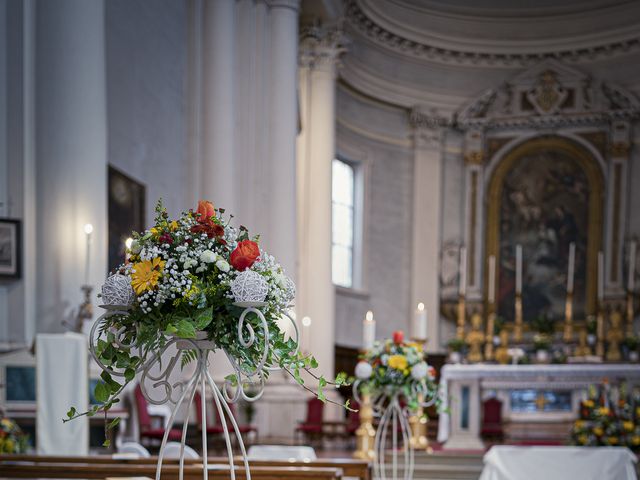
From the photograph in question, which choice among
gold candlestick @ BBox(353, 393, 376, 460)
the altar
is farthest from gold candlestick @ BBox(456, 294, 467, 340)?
gold candlestick @ BBox(353, 393, 376, 460)

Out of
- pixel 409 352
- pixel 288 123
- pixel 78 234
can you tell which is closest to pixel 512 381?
pixel 288 123

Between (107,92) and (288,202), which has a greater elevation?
(107,92)

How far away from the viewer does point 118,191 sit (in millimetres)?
10375

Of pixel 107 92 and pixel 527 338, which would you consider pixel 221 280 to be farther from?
pixel 527 338

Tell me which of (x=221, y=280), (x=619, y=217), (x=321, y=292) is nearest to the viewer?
(x=221, y=280)

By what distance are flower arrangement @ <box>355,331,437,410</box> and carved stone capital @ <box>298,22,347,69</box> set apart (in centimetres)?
879

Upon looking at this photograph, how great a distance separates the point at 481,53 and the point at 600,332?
5.87 m

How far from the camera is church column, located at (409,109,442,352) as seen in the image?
737 inches

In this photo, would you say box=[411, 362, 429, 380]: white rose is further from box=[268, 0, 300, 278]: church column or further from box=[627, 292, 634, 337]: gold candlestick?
box=[627, 292, 634, 337]: gold candlestick

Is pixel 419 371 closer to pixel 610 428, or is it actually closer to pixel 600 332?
pixel 610 428

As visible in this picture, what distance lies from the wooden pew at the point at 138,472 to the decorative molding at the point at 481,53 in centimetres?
1301

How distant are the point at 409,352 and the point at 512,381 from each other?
6109 mm

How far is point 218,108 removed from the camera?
1220 centimetres

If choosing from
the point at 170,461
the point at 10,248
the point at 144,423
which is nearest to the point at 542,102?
the point at 144,423
